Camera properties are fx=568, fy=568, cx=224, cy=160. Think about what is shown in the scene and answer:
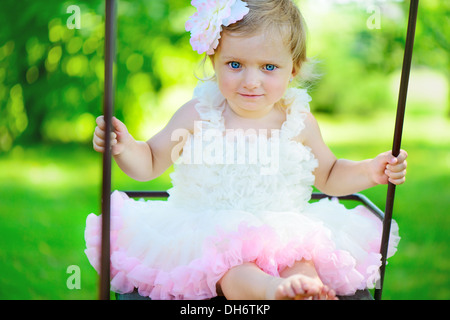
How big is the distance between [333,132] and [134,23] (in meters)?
1.65

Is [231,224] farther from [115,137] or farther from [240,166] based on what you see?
[115,137]

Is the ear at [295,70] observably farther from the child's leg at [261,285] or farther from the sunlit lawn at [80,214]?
the sunlit lawn at [80,214]

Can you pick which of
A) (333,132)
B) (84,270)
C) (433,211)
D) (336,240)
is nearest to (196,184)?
(336,240)

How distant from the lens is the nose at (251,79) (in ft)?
3.45

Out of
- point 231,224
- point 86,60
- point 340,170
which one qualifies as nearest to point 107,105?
point 231,224

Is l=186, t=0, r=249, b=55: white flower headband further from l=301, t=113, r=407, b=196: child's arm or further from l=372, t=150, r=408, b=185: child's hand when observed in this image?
l=372, t=150, r=408, b=185: child's hand

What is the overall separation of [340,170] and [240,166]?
0.76ft

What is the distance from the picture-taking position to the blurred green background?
2395 mm

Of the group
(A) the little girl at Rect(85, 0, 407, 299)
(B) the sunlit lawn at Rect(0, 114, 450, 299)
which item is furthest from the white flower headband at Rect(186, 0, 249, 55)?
(B) the sunlit lawn at Rect(0, 114, 450, 299)

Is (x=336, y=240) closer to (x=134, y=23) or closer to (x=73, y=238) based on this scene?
(x=73, y=238)

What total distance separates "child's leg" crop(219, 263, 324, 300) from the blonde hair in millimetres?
426

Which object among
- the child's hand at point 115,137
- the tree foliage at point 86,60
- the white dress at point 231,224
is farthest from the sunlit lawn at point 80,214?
the child's hand at point 115,137

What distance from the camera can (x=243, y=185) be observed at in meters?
1.11
